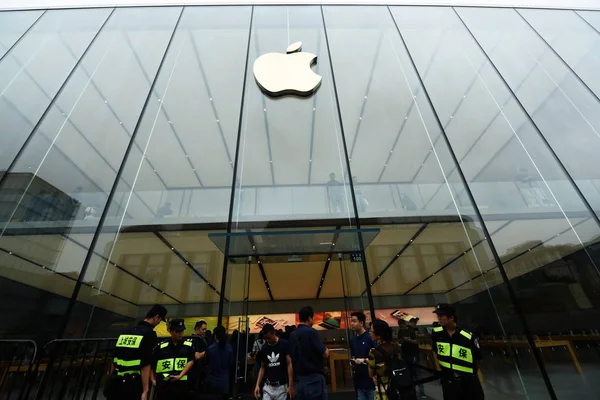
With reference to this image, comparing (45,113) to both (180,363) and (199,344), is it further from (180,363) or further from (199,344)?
(180,363)

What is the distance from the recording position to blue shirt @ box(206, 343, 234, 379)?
10.9 feet

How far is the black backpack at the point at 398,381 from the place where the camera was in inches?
101

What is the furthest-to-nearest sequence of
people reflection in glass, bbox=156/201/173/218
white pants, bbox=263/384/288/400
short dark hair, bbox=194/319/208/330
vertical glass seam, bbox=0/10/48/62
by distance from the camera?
1. vertical glass seam, bbox=0/10/48/62
2. people reflection in glass, bbox=156/201/173/218
3. short dark hair, bbox=194/319/208/330
4. white pants, bbox=263/384/288/400

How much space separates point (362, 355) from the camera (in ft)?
11.4

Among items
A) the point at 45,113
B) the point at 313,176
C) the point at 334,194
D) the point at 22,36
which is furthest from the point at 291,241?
the point at 22,36

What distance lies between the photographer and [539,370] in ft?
11.1

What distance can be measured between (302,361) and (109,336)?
9.00ft

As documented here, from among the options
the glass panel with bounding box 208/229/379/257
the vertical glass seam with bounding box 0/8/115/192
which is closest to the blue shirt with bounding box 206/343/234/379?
the glass panel with bounding box 208/229/379/257

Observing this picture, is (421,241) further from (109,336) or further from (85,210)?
(85,210)

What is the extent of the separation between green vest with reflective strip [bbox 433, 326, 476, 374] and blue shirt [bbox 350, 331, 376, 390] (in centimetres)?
92

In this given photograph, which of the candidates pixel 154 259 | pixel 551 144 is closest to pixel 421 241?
pixel 551 144

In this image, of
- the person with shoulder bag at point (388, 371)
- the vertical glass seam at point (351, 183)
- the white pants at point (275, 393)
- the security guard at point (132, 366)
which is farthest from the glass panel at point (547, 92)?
A: the security guard at point (132, 366)

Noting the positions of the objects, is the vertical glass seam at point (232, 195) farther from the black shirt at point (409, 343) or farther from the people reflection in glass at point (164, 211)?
the black shirt at point (409, 343)

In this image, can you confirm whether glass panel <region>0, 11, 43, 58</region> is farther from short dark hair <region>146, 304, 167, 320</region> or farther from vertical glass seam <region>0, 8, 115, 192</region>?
short dark hair <region>146, 304, 167, 320</region>
